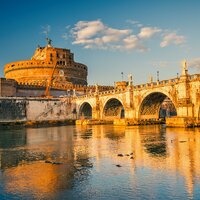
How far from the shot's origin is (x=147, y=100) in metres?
50.5

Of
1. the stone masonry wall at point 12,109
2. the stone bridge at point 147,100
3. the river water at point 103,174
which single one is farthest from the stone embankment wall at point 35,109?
the river water at point 103,174

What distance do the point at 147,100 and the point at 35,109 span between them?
3189cm

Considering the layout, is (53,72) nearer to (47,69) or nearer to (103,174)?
(47,69)

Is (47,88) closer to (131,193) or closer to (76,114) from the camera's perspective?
(76,114)

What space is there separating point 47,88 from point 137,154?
62227 mm

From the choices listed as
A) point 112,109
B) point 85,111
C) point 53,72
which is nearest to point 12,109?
point 85,111

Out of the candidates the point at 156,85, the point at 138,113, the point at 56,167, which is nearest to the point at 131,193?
the point at 56,167

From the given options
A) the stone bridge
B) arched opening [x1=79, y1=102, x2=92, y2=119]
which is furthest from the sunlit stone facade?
the stone bridge

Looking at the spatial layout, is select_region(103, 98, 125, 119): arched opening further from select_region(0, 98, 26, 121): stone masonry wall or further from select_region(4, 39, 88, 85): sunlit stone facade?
select_region(4, 39, 88, 85): sunlit stone facade

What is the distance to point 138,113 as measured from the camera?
51.6 metres

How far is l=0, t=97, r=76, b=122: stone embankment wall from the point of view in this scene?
66438 mm

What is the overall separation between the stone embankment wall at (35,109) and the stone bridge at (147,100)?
355 centimetres

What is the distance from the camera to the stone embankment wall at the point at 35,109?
66.4m

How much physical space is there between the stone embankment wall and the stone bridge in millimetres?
3550
